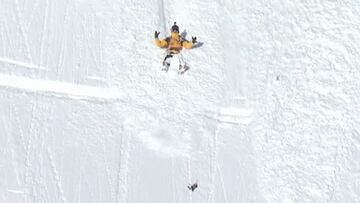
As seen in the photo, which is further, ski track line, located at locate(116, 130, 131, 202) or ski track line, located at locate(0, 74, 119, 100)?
ski track line, located at locate(0, 74, 119, 100)

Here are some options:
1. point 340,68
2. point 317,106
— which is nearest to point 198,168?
point 317,106

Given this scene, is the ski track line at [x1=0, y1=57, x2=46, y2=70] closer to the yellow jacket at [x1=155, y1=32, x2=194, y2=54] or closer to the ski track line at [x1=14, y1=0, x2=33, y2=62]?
the ski track line at [x1=14, y1=0, x2=33, y2=62]

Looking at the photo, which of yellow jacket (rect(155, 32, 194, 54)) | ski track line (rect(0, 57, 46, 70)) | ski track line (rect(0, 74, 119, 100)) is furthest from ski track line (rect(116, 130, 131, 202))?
ski track line (rect(0, 57, 46, 70))

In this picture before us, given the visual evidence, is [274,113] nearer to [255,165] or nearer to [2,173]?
[255,165]

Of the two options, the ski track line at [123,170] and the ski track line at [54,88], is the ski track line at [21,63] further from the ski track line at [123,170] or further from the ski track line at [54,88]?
the ski track line at [123,170]

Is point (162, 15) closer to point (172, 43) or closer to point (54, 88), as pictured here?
point (172, 43)

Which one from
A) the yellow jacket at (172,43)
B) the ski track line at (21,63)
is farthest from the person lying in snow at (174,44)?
the ski track line at (21,63)

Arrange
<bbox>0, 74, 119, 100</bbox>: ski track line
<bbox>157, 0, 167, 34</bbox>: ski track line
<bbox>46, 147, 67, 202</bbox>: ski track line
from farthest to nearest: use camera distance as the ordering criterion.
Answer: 1. <bbox>157, 0, 167, 34</bbox>: ski track line
2. <bbox>0, 74, 119, 100</bbox>: ski track line
3. <bbox>46, 147, 67, 202</bbox>: ski track line
